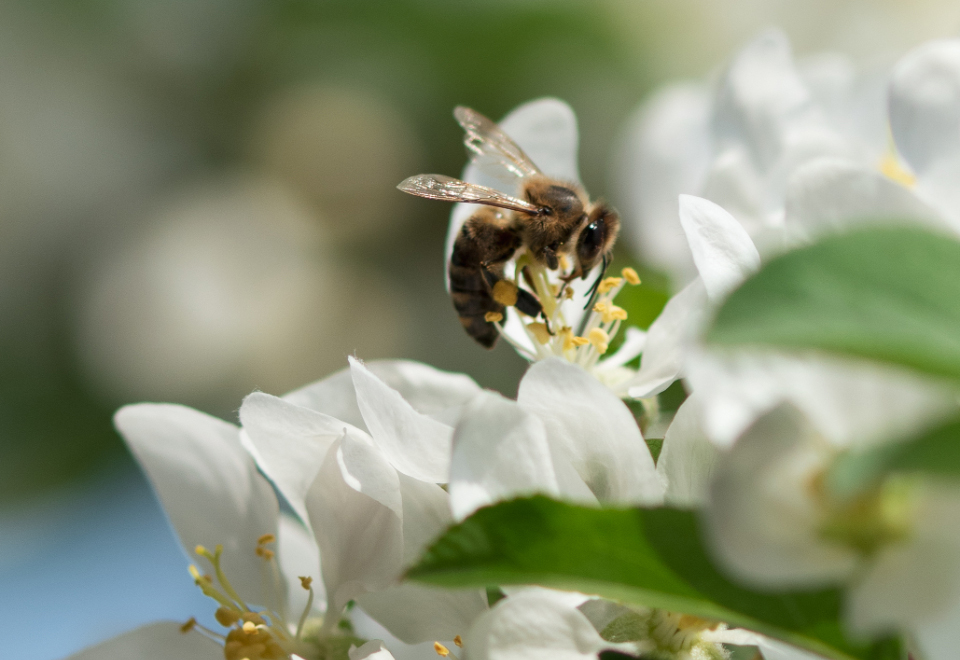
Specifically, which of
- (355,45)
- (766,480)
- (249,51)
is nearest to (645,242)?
(766,480)

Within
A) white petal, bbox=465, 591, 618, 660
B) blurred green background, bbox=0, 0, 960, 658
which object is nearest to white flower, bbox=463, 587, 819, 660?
white petal, bbox=465, 591, 618, 660

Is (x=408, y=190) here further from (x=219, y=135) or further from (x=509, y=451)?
(x=219, y=135)

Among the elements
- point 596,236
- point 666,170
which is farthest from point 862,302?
point 666,170

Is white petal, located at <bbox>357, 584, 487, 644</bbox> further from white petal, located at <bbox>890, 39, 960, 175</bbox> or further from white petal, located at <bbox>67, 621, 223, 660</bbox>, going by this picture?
white petal, located at <bbox>890, 39, 960, 175</bbox>

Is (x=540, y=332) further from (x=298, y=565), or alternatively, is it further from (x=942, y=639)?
(x=942, y=639)

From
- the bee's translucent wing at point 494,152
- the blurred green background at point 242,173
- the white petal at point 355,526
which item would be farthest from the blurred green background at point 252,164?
the white petal at point 355,526

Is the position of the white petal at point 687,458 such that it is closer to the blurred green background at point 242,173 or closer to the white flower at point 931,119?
the white flower at point 931,119

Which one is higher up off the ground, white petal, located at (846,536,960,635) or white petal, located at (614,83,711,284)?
white petal, located at (614,83,711,284)
